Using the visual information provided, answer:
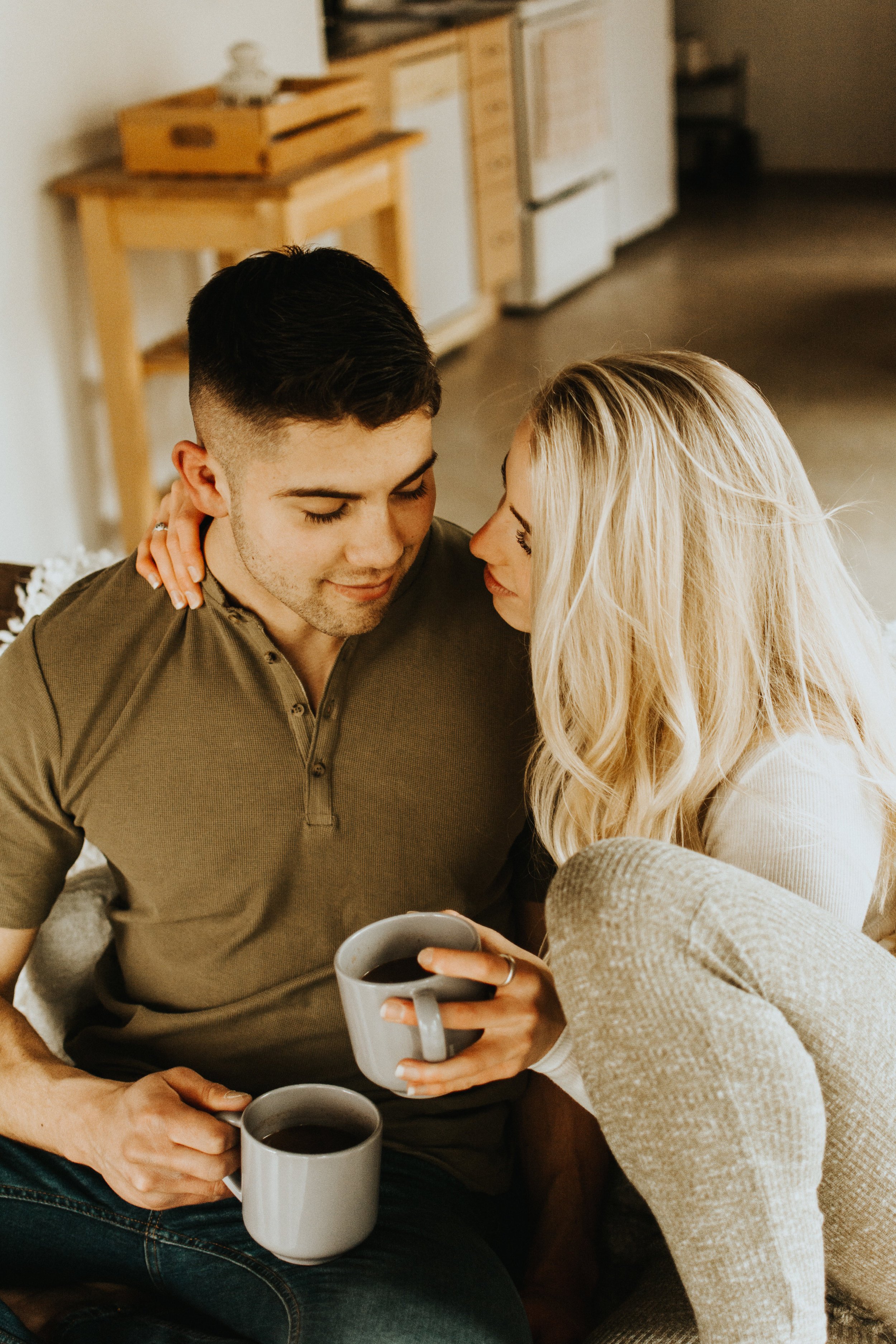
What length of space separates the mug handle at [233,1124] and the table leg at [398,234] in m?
2.62

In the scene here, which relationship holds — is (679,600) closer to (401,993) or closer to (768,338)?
(401,993)

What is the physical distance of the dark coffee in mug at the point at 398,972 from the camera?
2.89 ft

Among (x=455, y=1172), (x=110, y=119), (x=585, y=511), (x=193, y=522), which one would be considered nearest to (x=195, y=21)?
(x=110, y=119)

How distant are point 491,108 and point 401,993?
457cm

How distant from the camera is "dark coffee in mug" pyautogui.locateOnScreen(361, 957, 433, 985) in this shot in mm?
879

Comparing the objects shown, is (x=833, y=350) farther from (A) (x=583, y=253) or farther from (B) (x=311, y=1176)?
(B) (x=311, y=1176)

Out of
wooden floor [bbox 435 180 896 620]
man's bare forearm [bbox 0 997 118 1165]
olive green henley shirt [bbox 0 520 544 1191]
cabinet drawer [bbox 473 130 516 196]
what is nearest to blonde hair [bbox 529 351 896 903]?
olive green henley shirt [bbox 0 520 544 1191]

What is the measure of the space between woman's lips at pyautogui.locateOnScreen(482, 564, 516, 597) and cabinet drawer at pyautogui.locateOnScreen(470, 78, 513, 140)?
390 centimetres

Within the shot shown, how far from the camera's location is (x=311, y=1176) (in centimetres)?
86

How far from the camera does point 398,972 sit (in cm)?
89

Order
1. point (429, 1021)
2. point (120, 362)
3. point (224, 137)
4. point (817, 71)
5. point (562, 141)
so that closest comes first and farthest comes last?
1. point (429, 1021)
2. point (224, 137)
3. point (120, 362)
4. point (562, 141)
5. point (817, 71)

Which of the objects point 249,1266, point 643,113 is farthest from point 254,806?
point 643,113

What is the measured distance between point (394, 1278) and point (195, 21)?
3.18 m

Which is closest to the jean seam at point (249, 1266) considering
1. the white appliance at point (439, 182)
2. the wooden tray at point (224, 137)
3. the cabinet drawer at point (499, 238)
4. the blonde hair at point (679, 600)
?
the blonde hair at point (679, 600)
